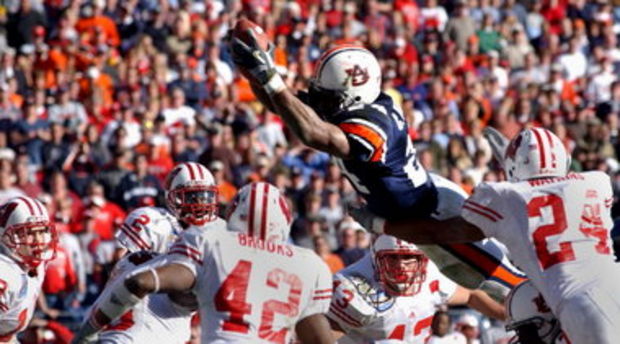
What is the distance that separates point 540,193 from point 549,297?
1.67 ft

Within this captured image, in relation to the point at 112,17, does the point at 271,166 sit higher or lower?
lower

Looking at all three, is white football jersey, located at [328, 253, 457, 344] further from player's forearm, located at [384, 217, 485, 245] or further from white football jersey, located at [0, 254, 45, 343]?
white football jersey, located at [0, 254, 45, 343]

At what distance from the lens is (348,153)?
8227 millimetres

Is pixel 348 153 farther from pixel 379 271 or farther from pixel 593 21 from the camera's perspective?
pixel 593 21

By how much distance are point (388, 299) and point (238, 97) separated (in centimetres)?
814

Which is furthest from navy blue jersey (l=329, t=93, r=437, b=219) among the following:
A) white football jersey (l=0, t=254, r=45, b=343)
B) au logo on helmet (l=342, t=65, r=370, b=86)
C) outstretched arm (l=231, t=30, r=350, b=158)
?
white football jersey (l=0, t=254, r=45, b=343)

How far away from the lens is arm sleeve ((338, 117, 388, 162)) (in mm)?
8242

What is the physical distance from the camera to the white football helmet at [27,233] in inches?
392

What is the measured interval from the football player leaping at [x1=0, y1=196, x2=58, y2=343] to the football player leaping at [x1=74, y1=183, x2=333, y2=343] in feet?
5.81

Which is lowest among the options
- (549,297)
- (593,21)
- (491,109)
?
(549,297)

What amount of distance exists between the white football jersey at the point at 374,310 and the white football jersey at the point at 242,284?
2017 mm

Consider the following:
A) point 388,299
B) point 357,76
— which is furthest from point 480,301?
point 357,76

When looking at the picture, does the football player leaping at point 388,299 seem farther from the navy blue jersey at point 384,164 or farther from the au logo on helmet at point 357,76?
the au logo on helmet at point 357,76

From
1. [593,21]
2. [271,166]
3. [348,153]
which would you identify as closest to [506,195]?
[348,153]
